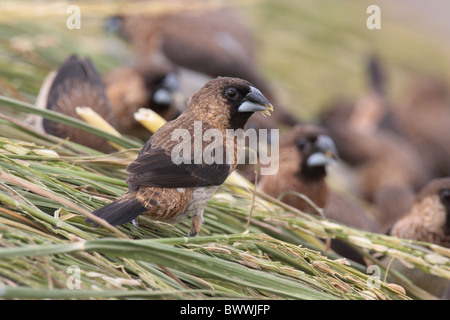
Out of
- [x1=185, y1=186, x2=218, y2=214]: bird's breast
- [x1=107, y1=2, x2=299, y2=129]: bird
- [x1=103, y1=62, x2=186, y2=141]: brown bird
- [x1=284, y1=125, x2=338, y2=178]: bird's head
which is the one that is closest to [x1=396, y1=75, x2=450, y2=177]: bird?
[x1=107, y1=2, x2=299, y2=129]: bird

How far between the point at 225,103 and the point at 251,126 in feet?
7.49

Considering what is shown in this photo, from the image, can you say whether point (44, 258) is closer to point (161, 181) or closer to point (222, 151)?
point (161, 181)

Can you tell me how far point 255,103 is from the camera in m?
2.29

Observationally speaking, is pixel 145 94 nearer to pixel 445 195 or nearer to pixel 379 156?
pixel 445 195

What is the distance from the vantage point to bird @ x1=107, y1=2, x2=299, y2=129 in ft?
19.0

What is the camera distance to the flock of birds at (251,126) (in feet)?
7.45

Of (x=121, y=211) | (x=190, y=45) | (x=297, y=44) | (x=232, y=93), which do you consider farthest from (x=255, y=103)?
(x=297, y=44)

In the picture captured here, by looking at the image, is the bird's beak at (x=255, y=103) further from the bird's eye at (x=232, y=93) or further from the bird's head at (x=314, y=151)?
the bird's head at (x=314, y=151)

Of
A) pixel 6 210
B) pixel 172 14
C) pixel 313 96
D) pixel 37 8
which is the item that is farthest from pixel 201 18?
pixel 6 210

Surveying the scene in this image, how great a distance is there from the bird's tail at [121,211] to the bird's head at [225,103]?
0.43m

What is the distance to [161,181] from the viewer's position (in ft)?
7.03

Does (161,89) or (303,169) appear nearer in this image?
(303,169)

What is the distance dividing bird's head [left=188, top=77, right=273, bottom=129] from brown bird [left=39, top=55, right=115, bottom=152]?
0.91 metres

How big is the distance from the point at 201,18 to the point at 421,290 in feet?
14.3
